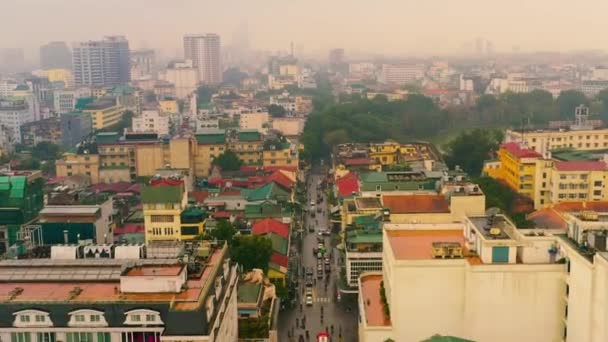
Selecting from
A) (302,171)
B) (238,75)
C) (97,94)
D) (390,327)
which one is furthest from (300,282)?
(238,75)

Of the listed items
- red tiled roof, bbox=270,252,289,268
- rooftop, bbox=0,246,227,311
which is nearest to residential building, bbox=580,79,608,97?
red tiled roof, bbox=270,252,289,268

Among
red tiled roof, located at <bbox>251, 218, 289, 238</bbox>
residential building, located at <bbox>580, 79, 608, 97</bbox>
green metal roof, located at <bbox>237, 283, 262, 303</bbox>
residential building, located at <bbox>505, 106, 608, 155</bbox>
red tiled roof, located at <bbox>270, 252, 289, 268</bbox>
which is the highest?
residential building, located at <bbox>580, 79, 608, 97</bbox>

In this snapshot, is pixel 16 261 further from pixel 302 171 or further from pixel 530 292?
pixel 302 171

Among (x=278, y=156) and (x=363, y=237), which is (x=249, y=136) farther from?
(x=363, y=237)

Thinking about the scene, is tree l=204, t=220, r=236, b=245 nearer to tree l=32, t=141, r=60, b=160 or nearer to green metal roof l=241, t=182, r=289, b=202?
green metal roof l=241, t=182, r=289, b=202

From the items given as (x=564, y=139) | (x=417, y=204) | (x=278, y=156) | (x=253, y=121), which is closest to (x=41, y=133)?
(x=253, y=121)

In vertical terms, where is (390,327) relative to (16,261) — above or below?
below
